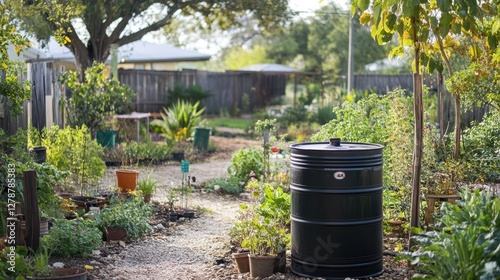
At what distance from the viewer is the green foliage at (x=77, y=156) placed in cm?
1049

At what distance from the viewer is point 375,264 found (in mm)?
6555

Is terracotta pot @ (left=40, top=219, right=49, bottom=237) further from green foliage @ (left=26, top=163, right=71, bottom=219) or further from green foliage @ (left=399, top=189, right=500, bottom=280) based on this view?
green foliage @ (left=399, top=189, right=500, bottom=280)

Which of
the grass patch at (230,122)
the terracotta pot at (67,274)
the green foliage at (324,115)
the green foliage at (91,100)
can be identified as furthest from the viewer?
the grass patch at (230,122)

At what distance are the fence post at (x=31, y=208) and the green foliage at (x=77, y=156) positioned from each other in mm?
3404

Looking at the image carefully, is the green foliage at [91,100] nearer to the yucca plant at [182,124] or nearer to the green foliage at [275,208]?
the yucca plant at [182,124]

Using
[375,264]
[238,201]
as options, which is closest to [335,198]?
[375,264]

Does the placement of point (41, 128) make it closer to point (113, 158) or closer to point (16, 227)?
point (113, 158)

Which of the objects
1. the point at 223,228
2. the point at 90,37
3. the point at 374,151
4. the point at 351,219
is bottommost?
the point at 223,228

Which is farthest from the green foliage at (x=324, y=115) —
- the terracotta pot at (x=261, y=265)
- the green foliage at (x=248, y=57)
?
the green foliage at (x=248, y=57)

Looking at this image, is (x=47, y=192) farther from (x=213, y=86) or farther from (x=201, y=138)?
(x=213, y=86)

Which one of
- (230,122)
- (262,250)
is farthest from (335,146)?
(230,122)

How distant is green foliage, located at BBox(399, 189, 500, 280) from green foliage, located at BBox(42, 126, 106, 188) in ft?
18.5

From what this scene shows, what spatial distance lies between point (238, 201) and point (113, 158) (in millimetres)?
3916

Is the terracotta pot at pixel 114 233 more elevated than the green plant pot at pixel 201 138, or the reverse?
the green plant pot at pixel 201 138
